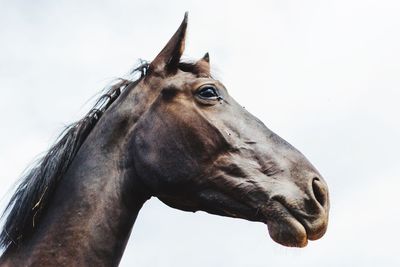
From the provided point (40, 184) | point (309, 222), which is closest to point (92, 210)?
point (40, 184)

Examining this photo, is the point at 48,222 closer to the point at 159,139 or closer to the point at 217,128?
the point at 159,139

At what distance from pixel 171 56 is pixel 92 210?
1.42 metres

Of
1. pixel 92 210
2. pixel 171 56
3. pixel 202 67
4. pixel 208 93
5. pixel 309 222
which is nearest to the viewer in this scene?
pixel 309 222

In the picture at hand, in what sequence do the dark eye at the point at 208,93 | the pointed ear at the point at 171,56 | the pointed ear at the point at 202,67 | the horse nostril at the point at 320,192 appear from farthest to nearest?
the pointed ear at the point at 202,67
the pointed ear at the point at 171,56
the dark eye at the point at 208,93
the horse nostril at the point at 320,192

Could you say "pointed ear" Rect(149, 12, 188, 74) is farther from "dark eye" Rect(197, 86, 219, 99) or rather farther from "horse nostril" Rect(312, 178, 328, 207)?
"horse nostril" Rect(312, 178, 328, 207)

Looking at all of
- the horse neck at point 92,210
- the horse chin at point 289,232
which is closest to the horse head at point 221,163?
the horse chin at point 289,232

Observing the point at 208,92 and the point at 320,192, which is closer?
the point at 320,192

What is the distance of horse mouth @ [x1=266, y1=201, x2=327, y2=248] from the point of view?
4699 mm

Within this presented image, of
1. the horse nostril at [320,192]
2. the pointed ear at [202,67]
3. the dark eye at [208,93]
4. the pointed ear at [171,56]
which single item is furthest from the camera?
the pointed ear at [202,67]

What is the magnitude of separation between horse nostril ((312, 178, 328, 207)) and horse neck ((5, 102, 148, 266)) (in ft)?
4.19

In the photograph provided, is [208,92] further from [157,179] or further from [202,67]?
[157,179]

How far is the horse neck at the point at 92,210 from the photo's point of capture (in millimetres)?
4871

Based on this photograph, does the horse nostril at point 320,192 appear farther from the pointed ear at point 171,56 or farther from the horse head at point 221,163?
the pointed ear at point 171,56

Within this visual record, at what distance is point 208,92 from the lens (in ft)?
17.7
